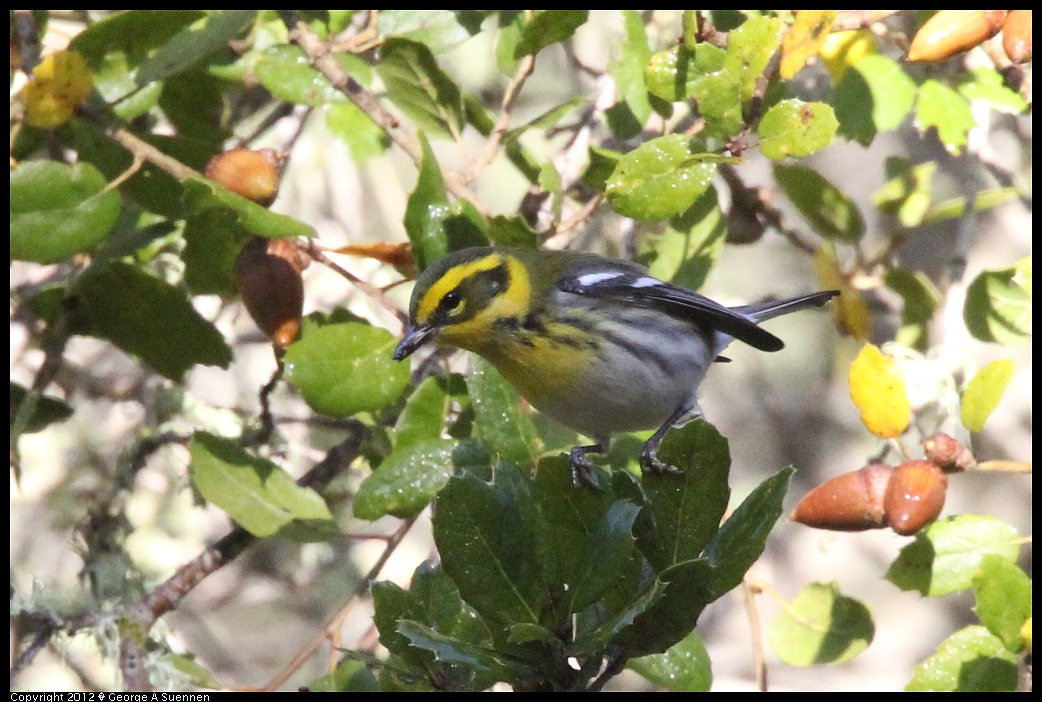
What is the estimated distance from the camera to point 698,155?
1951 mm

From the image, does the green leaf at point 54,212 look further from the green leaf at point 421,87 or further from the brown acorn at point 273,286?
the green leaf at point 421,87

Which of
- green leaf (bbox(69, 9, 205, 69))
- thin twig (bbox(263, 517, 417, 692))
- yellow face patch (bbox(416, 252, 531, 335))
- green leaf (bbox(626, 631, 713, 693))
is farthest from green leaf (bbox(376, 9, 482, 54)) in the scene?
green leaf (bbox(626, 631, 713, 693))

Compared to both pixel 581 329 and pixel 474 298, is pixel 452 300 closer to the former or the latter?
pixel 474 298

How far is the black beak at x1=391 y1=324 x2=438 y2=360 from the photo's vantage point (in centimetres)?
216

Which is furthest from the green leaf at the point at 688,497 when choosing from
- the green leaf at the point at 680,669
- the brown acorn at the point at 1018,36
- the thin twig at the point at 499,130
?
the brown acorn at the point at 1018,36

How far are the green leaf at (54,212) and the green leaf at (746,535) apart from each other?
147cm

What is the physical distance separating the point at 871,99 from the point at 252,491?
1827 mm

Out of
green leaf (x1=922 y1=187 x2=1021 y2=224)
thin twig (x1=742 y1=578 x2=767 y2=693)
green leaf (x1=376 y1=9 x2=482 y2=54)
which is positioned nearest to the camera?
thin twig (x1=742 y1=578 x2=767 y2=693)

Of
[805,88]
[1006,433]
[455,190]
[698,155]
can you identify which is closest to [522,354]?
[455,190]

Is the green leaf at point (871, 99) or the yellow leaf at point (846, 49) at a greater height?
the yellow leaf at point (846, 49)

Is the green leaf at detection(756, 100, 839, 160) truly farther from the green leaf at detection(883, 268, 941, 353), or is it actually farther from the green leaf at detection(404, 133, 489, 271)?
the green leaf at detection(883, 268, 941, 353)

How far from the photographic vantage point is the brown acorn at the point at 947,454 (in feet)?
6.66

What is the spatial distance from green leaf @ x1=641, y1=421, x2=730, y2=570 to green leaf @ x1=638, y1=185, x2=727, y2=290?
1122mm

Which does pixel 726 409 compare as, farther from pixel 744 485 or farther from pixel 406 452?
pixel 406 452
